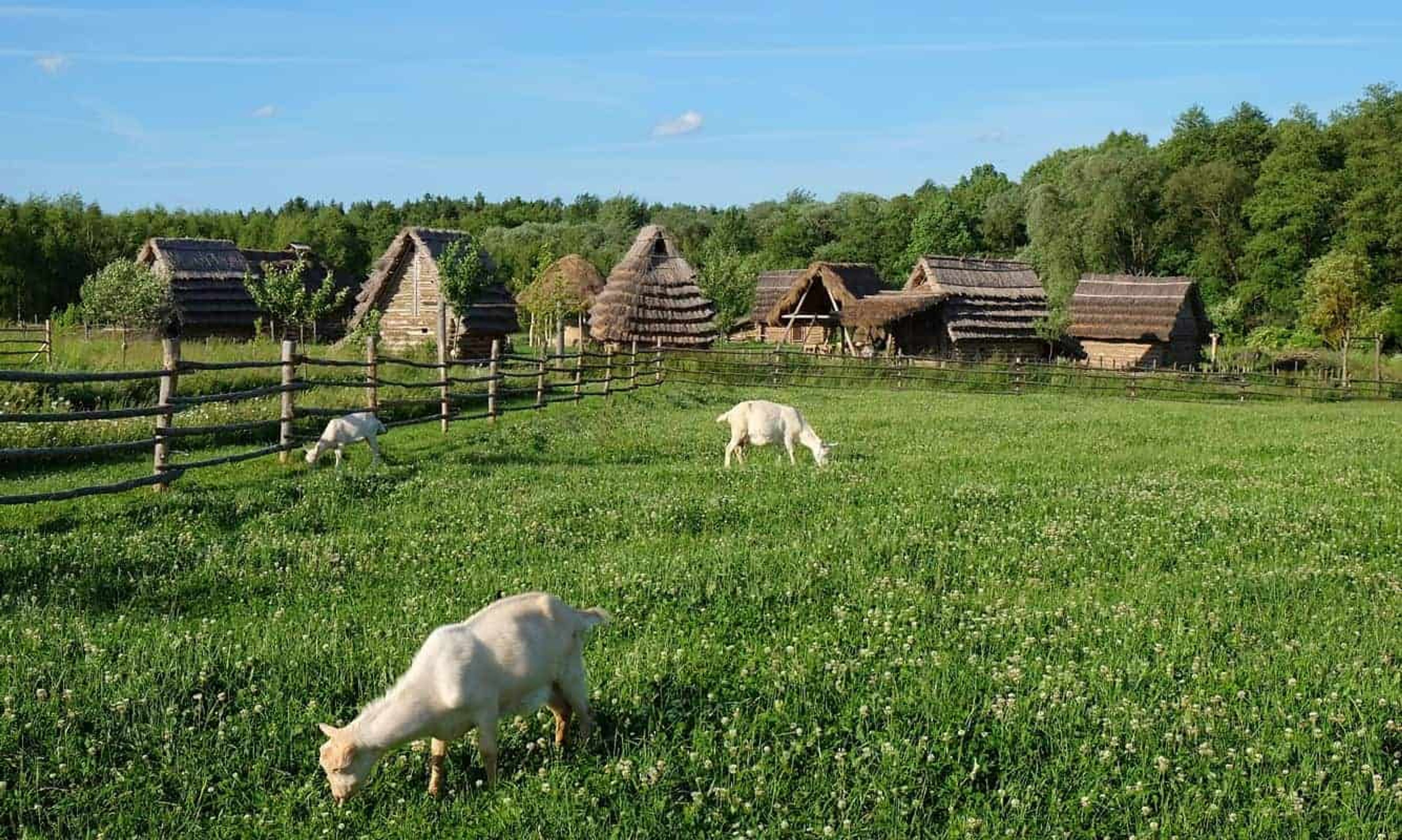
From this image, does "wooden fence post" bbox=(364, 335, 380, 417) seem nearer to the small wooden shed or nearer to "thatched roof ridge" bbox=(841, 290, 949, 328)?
"thatched roof ridge" bbox=(841, 290, 949, 328)

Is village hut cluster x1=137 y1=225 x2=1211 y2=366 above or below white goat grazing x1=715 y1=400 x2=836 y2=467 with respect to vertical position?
above

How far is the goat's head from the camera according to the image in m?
4.77

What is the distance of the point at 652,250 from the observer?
53.2 metres

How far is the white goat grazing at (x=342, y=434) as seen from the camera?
54.6 feet

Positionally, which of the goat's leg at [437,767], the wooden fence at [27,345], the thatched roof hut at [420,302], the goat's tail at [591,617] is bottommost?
the goat's leg at [437,767]

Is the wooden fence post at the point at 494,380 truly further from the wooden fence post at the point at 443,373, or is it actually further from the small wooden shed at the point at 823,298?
the small wooden shed at the point at 823,298

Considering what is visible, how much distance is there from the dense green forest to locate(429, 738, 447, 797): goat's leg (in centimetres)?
6024

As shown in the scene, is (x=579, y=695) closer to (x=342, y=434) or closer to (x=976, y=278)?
(x=342, y=434)

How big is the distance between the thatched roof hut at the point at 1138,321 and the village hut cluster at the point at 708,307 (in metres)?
0.08

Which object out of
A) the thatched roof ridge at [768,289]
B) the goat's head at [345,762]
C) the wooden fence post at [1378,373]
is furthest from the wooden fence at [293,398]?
the thatched roof ridge at [768,289]

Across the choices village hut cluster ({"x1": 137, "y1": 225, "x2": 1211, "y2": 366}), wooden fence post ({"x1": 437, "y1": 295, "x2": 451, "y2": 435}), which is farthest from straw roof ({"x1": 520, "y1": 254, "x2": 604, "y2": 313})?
wooden fence post ({"x1": 437, "y1": 295, "x2": 451, "y2": 435})

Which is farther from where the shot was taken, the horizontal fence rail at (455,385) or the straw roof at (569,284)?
the straw roof at (569,284)

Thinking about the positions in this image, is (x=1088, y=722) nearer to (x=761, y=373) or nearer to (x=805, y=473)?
(x=805, y=473)

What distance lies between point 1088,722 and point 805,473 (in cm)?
859
